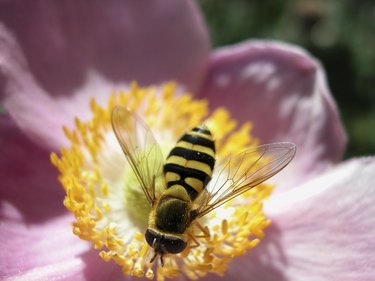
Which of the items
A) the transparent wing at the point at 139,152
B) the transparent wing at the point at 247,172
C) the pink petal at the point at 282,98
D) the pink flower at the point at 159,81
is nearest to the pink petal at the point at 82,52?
the pink flower at the point at 159,81

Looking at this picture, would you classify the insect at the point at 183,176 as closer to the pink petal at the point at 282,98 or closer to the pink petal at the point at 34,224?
the pink petal at the point at 34,224

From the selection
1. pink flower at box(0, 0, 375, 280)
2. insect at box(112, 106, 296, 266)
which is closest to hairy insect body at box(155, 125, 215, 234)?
insect at box(112, 106, 296, 266)

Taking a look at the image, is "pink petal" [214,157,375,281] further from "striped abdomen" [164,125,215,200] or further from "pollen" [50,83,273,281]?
"striped abdomen" [164,125,215,200]

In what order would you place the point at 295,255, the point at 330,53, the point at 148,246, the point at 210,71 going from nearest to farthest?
the point at 148,246, the point at 295,255, the point at 210,71, the point at 330,53

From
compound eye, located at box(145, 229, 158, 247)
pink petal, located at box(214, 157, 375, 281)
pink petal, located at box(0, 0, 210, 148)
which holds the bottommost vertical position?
pink petal, located at box(214, 157, 375, 281)

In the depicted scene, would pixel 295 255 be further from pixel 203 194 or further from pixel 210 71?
pixel 210 71

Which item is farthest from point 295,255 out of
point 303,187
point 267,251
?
point 303,187
